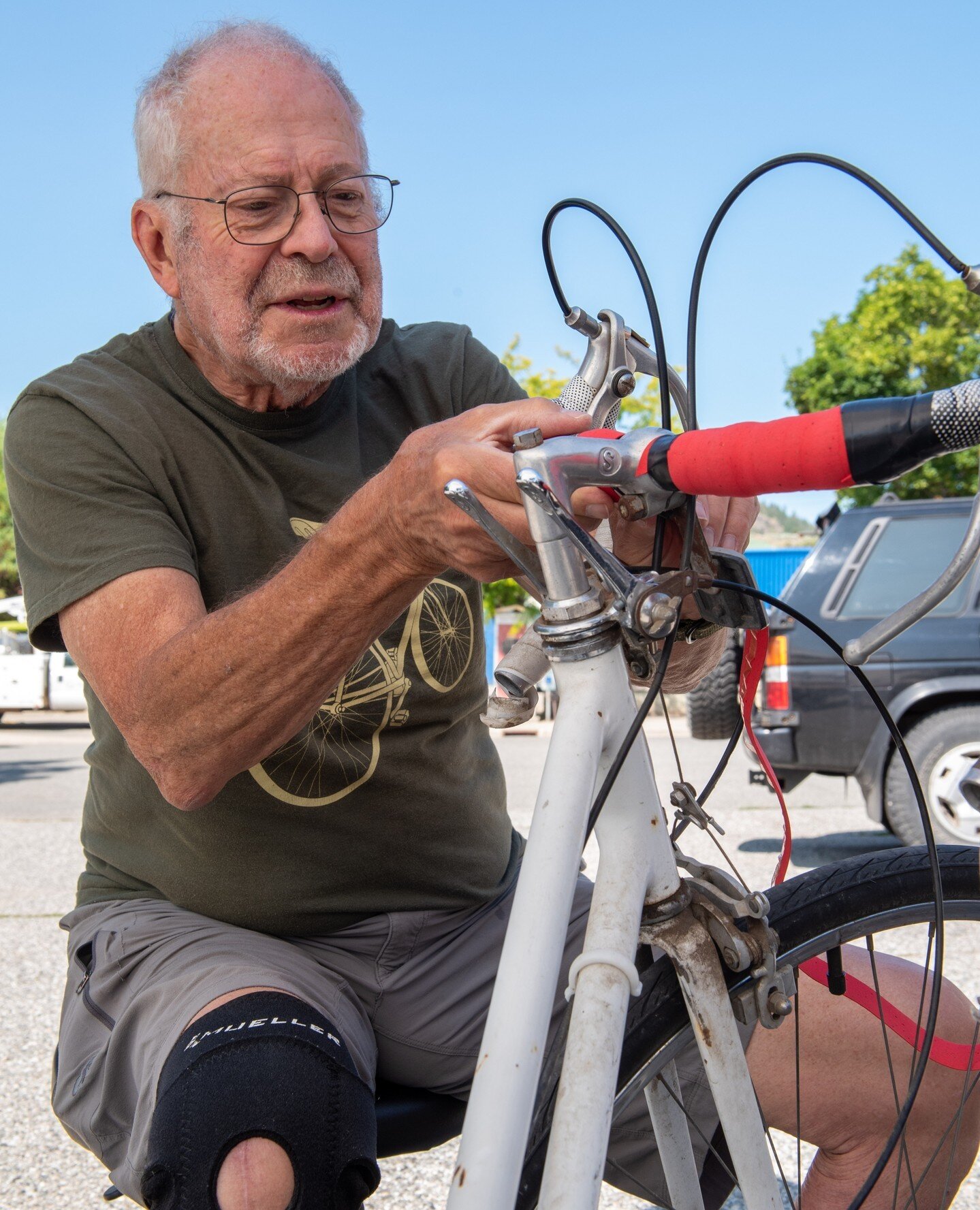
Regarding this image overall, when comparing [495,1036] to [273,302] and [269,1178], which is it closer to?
[269,1178]

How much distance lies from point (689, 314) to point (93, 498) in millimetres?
891

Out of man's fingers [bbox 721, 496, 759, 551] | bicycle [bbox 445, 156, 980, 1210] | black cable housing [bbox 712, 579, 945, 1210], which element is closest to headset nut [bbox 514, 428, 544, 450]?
bicycle [bbox 445, 156, 980, 1210]

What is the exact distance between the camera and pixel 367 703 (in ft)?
5.90

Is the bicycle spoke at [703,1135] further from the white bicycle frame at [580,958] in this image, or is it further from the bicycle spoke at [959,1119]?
the bicycle spoke at [959,1119]

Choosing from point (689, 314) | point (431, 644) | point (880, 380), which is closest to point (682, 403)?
point (689, 314)

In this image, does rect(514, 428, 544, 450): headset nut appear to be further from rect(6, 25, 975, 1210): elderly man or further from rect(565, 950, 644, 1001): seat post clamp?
rect(565, 950, 644, 1001): seat post clamp

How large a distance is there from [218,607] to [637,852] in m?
0.81

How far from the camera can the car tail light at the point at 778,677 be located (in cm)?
550

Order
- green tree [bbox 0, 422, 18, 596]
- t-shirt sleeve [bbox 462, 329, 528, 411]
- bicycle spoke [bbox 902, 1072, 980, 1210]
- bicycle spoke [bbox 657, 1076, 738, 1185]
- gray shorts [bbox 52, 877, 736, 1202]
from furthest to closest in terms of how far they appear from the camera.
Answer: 1. green tree [bbox 0, 422, 18, 596]
2. t-shirt sleeve [bbox 462, 329, 528, 411]
3. bicycle spoke [bbox 902, 1072, 980, 1210]
4. gray shorts [bbox 52, 877, 736, 1202]
5. bicycle spoke [bbox 657, 1076, 738, 1185]

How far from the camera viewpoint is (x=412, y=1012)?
5.68 ft

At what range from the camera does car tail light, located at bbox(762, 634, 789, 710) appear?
5504 millimetres

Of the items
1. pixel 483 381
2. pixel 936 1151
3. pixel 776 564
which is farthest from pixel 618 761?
pixel 776 564

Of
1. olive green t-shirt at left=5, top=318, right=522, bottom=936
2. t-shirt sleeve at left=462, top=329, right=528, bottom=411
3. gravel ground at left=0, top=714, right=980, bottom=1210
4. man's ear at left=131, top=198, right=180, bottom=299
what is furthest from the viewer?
gravel ground at left=0, top=714, right=980, bottom=1210

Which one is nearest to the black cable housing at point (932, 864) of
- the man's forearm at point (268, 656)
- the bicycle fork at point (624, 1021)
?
the bicycle fork at point (624, 1021)
